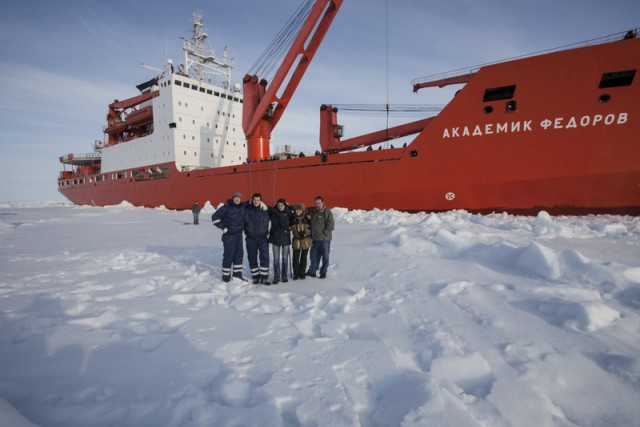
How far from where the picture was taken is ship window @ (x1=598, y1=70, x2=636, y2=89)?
20.6 feet

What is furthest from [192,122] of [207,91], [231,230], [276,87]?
[231,230]

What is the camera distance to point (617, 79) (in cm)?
634

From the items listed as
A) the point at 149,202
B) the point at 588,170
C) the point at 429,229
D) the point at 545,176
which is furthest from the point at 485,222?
the point at 149,202

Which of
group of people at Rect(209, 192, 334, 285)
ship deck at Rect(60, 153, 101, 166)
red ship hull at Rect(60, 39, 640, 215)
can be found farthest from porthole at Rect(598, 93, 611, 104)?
ship deck at Rect(60, 153, 101, 166)

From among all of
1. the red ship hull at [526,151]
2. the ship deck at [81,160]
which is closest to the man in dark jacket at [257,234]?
the red ship hull at [526,151]

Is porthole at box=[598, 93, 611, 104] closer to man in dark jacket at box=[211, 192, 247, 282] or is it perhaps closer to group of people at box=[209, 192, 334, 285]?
group of people at box=[209, 192, 334, 285]

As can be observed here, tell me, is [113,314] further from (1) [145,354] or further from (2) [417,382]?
(2) [417,382]

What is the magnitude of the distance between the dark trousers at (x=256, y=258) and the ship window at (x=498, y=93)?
24.4 feet

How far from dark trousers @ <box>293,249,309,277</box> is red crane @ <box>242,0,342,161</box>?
351 inches

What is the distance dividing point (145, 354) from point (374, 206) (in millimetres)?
8159

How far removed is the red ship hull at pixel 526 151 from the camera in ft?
21.1

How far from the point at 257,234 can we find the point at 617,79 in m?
8.95

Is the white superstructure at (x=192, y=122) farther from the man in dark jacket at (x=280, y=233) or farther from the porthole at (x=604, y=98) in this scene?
the porthole at (x=604, y=98)

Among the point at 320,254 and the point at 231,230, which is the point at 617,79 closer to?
the point at 320,254
